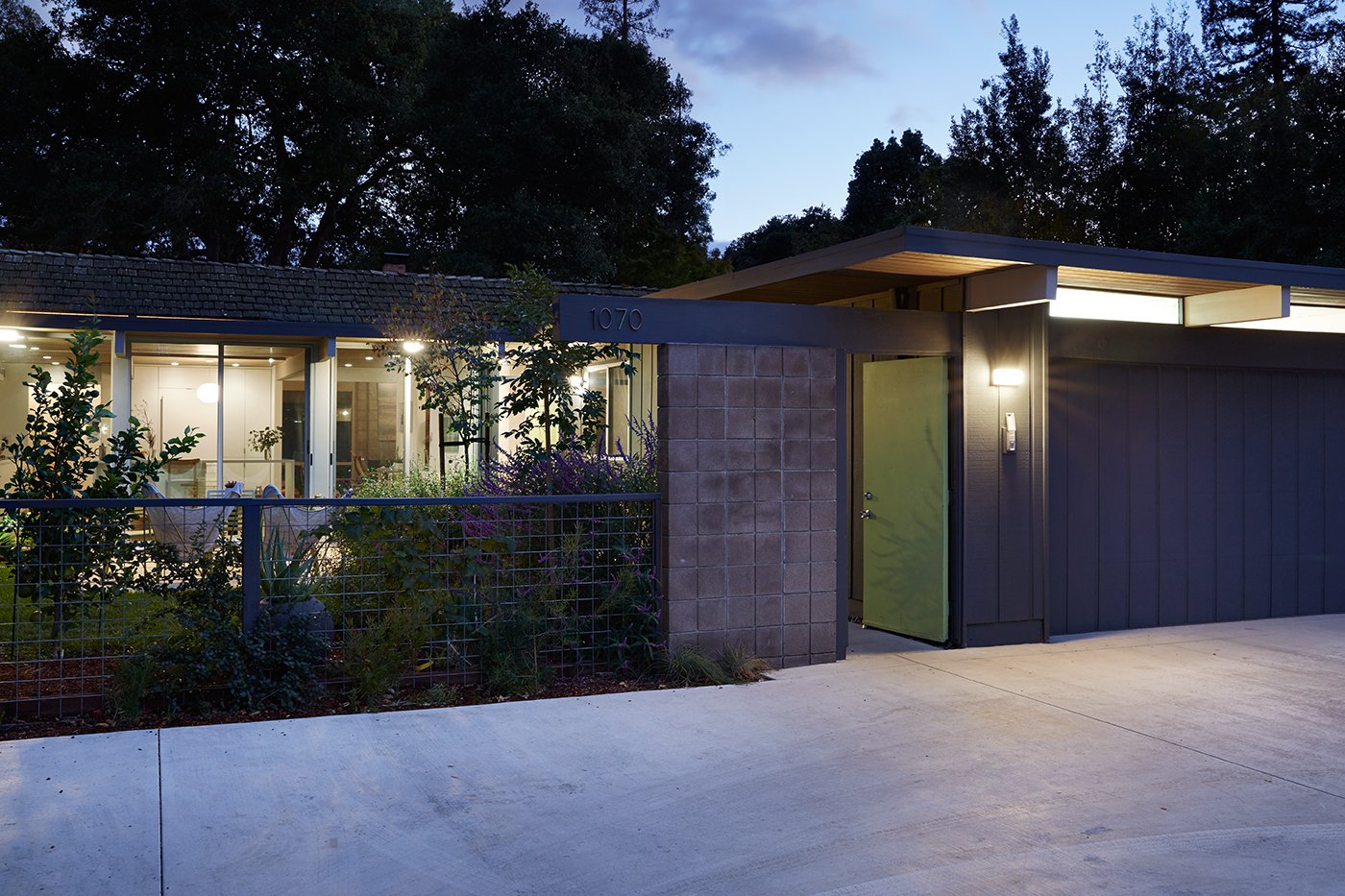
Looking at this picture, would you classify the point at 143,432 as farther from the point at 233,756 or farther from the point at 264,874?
the point at 264,874

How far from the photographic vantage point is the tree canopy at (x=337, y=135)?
75.5ft

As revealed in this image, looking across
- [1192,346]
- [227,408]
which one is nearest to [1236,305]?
[1192,346]

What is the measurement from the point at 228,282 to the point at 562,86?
12329 millimetres

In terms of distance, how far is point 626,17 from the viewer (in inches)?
1136

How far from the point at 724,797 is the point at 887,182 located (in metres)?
35.6

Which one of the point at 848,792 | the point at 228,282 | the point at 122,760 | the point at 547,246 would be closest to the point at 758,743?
the point at 848,792

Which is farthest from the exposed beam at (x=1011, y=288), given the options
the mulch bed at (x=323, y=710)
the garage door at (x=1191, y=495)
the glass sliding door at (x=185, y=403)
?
the glass sliding door at (x=185, y=403)

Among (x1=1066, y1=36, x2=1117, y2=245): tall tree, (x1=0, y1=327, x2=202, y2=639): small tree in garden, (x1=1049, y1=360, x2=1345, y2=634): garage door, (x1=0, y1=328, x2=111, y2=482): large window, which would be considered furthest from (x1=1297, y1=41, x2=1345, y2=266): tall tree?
(x1=0, y1=327, x2=202, y2=639): small tree in garden

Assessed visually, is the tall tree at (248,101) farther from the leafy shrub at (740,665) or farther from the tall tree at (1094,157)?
the leafy shrub at (740,665)

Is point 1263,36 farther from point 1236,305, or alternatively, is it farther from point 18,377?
point 18,377

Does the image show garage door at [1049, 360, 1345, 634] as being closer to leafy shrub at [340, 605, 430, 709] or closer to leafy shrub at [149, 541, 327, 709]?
leafy shrub at [340, 605, 430, 709]

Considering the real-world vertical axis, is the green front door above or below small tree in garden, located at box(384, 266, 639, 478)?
below

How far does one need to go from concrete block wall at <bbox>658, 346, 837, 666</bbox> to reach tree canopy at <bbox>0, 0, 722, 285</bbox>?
17.8 m

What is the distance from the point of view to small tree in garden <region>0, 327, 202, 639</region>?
225 inches
